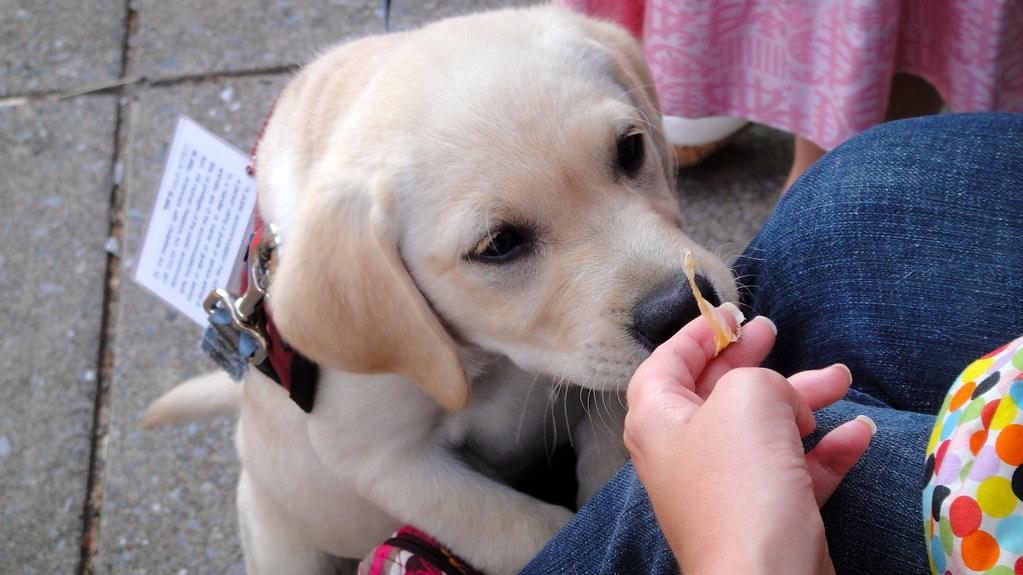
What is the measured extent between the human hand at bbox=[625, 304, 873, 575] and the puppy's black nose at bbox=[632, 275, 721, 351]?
211mm

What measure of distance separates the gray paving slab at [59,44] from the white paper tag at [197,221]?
181cm

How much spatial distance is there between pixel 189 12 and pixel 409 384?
8.44 feet

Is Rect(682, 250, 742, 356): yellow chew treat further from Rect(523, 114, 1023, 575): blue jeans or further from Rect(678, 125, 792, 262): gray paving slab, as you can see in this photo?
Rect(678, 125, 792, 262): gray paving slab

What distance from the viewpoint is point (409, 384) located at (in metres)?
1.71

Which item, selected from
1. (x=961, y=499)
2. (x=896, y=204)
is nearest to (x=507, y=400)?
(x=896, y=204)

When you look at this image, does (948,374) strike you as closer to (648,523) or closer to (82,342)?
(648,523)

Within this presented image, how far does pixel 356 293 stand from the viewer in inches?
60.0

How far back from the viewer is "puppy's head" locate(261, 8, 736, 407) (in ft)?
4.84

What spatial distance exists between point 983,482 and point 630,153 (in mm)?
809

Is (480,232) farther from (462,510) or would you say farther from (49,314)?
(49,314)

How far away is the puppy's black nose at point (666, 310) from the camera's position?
1.44m

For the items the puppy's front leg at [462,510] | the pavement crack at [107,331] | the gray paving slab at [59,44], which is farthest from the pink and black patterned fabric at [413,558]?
the gray paving slab at [59,44]

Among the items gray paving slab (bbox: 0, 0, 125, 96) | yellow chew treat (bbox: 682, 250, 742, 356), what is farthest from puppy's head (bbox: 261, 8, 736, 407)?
gray paving slab (bbox: 0, 0, 125, 96)

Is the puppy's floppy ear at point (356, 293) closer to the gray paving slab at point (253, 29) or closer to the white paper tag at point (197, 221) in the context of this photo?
the white paper tag at point (197, 221)
